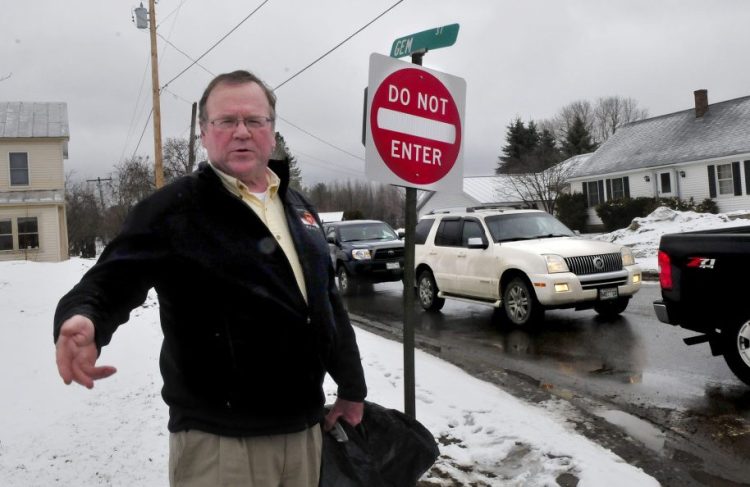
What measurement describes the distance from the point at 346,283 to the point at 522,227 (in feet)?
20.8

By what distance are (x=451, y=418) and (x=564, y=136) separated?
7355 centimetres

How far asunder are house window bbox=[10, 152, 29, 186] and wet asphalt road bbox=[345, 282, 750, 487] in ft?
75.8

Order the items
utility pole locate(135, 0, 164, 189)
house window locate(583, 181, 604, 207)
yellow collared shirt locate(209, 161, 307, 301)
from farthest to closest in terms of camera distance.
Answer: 1. house window locate(583, 181, 604, 207)
2. utility pole locate(135, 0, 164, 189)
3. yellow collared shirt locate(209, 161, 307, 301)

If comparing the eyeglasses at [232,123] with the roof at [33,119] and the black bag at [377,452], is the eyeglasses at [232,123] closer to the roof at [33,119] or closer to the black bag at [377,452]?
the black bag at [377,452]

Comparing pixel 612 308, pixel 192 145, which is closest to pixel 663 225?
pixel 612 308

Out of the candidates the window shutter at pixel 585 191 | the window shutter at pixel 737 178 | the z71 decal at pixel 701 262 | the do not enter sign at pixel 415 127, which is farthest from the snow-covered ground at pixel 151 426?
the window shutter at pixel 585 191

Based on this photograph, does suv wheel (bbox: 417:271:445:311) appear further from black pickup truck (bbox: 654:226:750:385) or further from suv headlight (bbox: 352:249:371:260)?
black pickup truck (bbox: 654:226:750:385)

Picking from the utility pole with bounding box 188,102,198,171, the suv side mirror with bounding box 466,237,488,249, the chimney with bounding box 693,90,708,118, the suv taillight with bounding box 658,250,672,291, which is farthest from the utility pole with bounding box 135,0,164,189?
the chimney with bounding box 693,90,708,118

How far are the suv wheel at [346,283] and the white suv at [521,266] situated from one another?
13.1 ft

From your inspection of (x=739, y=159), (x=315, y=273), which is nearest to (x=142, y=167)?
(x=739, y=159)

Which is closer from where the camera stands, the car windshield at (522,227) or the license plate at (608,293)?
the license plate at (608,293)

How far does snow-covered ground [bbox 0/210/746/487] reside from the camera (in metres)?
3.98

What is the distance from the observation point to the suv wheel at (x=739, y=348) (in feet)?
18.7

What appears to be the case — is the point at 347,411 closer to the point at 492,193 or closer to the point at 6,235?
the point at 6,235
